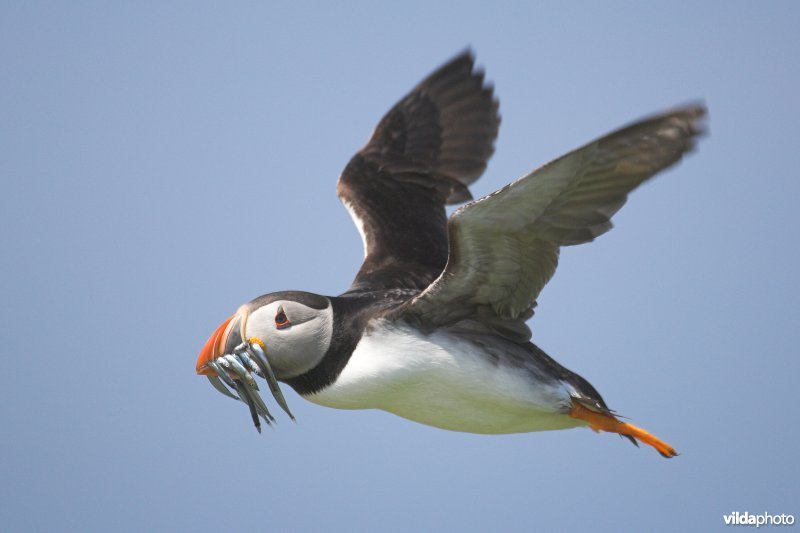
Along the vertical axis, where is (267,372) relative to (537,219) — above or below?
below

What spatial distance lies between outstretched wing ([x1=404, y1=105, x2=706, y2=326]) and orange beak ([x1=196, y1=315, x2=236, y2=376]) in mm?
1040

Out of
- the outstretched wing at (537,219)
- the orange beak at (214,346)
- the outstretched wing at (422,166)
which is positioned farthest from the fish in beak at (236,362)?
the outstretched wing at (422,166)

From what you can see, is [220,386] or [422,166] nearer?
[220,386]

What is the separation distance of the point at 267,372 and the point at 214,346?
0.34m

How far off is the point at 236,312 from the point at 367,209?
205cm

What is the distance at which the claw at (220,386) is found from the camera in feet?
19.8

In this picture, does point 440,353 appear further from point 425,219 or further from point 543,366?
point 425,219

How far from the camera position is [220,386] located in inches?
239

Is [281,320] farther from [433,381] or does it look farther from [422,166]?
[422,166]

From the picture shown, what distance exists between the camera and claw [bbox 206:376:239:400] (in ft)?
19.8

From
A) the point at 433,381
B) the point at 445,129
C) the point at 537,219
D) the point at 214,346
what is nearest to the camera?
the point at 537,219

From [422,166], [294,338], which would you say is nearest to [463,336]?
[294,338]

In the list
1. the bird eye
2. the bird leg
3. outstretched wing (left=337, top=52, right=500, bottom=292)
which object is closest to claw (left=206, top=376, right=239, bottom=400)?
the bird eye

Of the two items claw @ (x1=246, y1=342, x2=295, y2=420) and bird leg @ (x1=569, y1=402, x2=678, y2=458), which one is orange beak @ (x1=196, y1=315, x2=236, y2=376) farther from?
bird leg @ (x1=569, y1=402, x2=678, y2=458)
